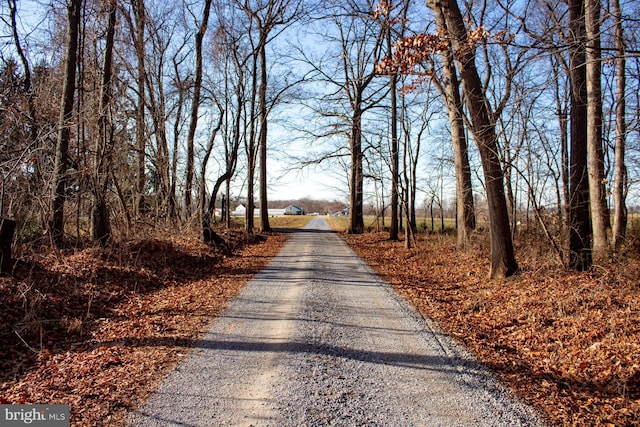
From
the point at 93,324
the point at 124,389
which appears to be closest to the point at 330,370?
the point at 124,389

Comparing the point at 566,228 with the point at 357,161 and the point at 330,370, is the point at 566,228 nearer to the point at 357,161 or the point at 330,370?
the point at 330,370

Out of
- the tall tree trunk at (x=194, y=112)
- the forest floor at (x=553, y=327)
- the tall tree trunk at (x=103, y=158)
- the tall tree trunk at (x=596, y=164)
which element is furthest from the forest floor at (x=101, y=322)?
the tall tree trunk at (x=596, y=164)

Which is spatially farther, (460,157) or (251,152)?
(251,152)

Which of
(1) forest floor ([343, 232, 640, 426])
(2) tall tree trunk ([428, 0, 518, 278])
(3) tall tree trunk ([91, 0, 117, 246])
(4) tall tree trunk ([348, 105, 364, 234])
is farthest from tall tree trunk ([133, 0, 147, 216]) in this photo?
(2) tall tree trunk ([428, 0, 518, 278])

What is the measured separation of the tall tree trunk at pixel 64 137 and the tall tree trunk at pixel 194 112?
569 centimetres

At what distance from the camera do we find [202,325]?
19.3 ft

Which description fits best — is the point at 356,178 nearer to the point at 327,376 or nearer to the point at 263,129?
the point at 263,129

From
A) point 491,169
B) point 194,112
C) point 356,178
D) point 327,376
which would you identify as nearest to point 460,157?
point 491,169

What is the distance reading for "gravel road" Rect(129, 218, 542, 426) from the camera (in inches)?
133

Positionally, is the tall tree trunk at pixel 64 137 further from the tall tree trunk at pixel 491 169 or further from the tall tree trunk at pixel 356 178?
the tall tree trunk at pixel 356 178

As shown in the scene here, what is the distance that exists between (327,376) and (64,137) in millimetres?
8468

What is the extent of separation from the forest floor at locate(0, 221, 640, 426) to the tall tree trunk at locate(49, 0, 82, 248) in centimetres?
80

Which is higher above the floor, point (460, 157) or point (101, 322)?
point (460, 157)

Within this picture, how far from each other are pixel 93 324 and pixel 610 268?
9.04 m
